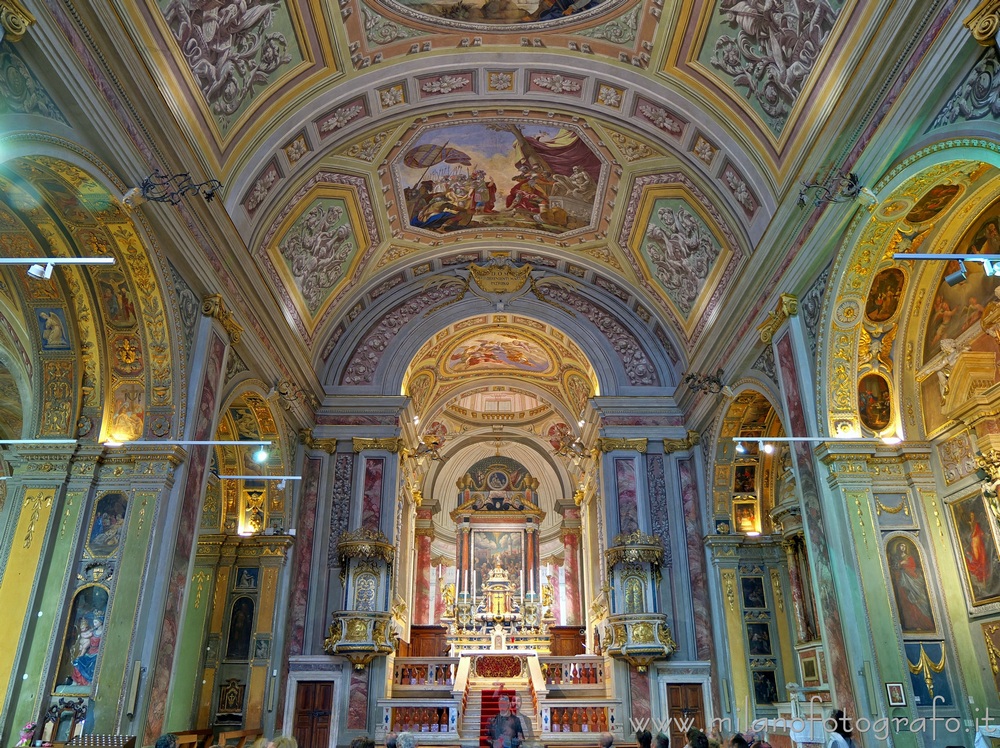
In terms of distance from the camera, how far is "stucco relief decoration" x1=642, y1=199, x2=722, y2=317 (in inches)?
616

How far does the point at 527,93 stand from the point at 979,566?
10762 mm

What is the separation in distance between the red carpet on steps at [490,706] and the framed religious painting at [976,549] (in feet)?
28.6

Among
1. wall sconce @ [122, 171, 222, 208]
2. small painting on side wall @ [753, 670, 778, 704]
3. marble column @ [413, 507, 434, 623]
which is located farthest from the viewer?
marble column @ [413, 507, 434, 623]

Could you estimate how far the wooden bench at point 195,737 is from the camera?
41.2 ft

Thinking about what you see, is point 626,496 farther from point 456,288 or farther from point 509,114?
point 509,114

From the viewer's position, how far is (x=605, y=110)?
1460cm

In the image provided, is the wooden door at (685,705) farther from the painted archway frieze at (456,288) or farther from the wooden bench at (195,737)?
the wooden bench at (195,737)

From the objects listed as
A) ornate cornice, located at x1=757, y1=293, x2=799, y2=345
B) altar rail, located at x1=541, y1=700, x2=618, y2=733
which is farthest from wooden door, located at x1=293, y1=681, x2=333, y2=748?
ornate cornice, located at x1=757, y1=293, x2=799, y2=345

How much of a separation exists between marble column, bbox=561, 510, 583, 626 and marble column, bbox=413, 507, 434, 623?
5159 millimetres

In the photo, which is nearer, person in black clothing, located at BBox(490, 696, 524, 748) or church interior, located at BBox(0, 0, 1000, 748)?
person in black clothing, located at BBox(490, 696, 524, 748)

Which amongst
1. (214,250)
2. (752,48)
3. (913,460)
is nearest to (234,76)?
(214,250)

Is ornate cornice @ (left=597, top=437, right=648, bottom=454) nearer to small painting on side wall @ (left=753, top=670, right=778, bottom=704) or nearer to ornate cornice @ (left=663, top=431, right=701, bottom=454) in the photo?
ornate cornice @ (left=663, top=431, right=701, bottom=454)

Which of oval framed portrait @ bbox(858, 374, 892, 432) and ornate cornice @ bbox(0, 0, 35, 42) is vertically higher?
ornate cornice @ bbox(0, 0, 35, 42)

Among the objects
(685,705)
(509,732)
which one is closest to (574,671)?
(685,705)
